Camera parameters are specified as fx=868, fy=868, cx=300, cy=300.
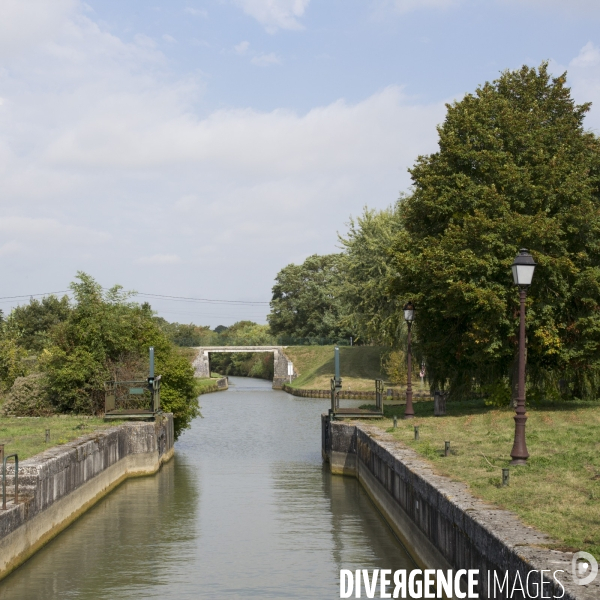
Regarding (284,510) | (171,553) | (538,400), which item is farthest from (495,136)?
(171,553)

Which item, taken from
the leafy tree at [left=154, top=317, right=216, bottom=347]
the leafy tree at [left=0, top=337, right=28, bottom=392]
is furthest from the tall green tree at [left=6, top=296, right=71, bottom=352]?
the leafy tree at [left=0, top=337, right=28, bottom=392]

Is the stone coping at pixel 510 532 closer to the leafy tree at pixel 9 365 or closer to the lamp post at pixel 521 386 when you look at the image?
the lamp post at pixel 521 386

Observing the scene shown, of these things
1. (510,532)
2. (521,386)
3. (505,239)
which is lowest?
(510,532)

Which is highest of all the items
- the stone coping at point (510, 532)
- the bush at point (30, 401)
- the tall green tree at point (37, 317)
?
the tall green tree at point (37, 317)

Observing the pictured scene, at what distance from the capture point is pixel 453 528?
12758mm

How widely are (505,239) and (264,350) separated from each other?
7717 cm

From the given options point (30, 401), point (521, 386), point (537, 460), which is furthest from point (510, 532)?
point (30, 401)

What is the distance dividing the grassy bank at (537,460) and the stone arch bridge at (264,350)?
69.2 metres

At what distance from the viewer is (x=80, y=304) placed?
1347 inches

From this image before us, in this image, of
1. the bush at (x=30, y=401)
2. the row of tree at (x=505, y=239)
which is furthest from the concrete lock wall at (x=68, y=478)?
the row of tree at (x=505, y=239)

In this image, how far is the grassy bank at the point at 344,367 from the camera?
3150 inches

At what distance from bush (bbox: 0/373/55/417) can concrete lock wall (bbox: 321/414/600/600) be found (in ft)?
48.8

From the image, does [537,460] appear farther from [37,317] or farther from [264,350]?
[264,350]

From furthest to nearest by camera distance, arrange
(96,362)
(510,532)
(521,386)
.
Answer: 1. (96,362)
2. (521,386)
3. (510,532)
